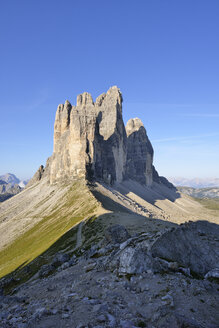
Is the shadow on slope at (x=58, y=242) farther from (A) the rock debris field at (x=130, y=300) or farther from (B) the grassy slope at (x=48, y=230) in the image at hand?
(A) the rock debris field at (x=130, y=300)

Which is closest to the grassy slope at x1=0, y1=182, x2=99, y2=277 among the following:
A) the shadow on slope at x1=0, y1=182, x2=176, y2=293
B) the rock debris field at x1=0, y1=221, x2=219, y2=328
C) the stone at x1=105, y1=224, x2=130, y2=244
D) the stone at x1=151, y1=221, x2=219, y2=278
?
the shadow on slope at x1=0, y1=182, x2=176, y2=293

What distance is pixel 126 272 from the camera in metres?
24.3

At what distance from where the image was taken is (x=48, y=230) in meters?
112

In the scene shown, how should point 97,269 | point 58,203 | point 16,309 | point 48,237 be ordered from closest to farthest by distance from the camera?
point 16,309 → point 97,269 → point 48,237 → point 58,203

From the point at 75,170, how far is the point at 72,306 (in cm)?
16724

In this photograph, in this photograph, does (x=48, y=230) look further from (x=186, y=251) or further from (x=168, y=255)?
(x=168, y=255)

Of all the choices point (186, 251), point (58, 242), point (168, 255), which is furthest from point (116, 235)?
point (58, 242)

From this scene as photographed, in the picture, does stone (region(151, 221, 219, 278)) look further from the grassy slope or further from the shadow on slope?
the grassy slope

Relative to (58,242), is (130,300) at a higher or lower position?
higher

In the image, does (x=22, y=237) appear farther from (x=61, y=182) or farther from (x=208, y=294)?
(x=208, y=294)

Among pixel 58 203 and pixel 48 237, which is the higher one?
pixel 58 203

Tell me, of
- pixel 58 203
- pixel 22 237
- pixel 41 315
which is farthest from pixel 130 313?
pixel 58 203

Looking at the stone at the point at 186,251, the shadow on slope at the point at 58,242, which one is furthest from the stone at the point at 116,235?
the stone at the point at 186,251

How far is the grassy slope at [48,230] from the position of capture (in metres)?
84.2
